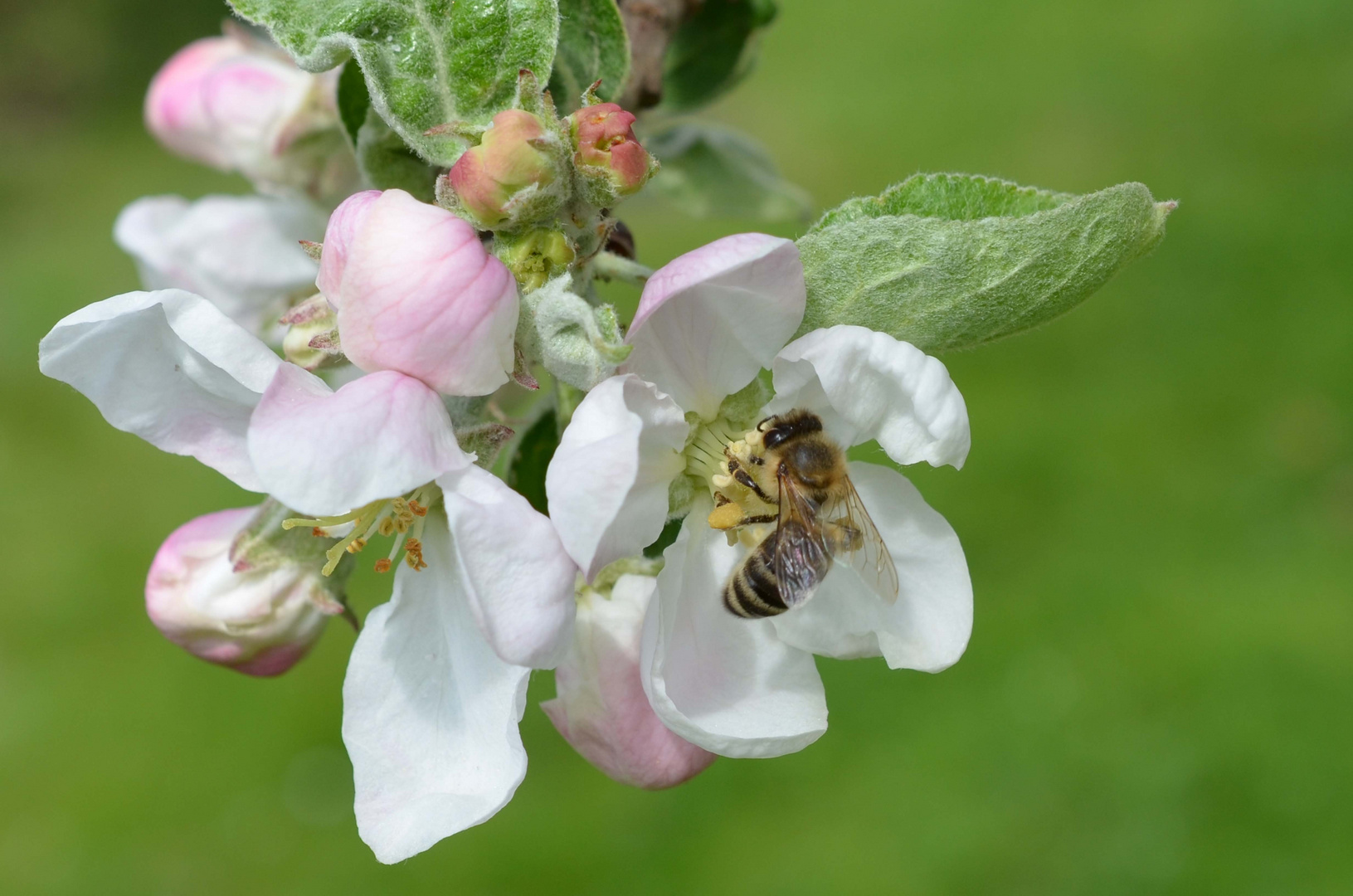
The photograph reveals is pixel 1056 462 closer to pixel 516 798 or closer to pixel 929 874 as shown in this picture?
pixel 929 874

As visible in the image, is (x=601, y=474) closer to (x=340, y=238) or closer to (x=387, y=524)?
(x=340, y=238)

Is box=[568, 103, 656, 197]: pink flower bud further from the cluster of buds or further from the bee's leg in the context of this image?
the bee's leg

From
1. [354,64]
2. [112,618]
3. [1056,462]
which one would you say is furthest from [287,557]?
[112,618]

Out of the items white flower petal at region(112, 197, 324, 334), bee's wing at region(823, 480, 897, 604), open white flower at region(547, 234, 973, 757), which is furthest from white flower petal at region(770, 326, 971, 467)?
white flower petal at region(112, 197, 324, 334)

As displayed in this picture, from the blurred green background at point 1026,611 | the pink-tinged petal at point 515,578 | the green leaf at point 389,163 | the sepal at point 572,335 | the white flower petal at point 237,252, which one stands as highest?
the sepal at point 572,335

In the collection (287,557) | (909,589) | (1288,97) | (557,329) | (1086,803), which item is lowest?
(1086,803)

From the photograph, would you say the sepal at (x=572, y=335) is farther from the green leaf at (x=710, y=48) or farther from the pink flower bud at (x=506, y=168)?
the green leaf at (x=710, y=48)

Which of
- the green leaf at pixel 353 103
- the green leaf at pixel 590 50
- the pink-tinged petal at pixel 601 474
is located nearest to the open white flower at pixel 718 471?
the pink-tinged petal at pixel 601 474
